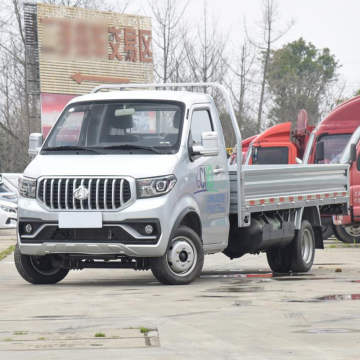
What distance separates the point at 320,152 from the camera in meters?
23.3

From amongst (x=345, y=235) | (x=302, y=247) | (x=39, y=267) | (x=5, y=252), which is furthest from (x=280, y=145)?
(x=39, y=267)

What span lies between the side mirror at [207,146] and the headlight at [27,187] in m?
1.85

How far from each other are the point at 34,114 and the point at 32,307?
Answer: 4198 centimetres

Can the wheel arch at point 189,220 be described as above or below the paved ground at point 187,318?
above

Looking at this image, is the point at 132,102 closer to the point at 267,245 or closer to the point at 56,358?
the point at 267,245

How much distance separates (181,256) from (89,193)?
4.21 ft

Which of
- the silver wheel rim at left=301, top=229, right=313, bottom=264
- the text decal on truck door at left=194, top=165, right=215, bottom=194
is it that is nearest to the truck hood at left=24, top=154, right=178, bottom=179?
the text decal on truck door at left=194, top=165, right=215, bottom=194

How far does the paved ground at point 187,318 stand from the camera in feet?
23.2

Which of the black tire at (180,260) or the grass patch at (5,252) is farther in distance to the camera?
the grass patch at (5,252)

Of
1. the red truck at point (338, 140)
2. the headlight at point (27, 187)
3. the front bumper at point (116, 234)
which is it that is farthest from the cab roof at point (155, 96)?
the red truck at point (338, 140)

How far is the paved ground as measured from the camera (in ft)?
23.2

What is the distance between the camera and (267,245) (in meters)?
13.7

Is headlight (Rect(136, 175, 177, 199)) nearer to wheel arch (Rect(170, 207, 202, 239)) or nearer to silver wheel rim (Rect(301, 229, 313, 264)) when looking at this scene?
wheel arch (Rect(170, 207, 202, 239))

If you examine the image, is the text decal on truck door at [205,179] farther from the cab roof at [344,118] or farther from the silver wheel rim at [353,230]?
the cab roof at [344,118]
